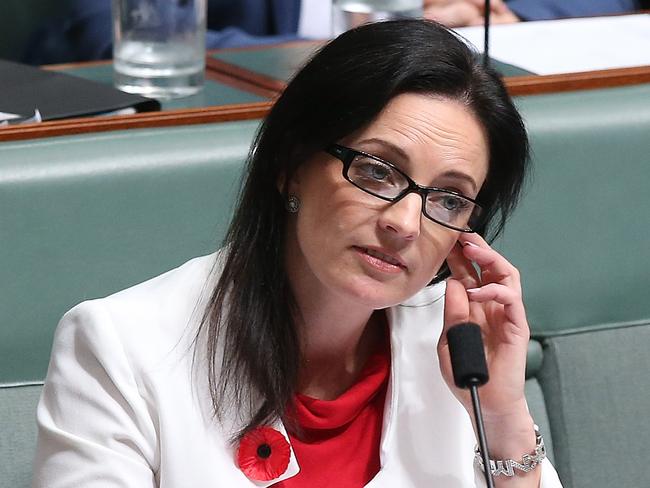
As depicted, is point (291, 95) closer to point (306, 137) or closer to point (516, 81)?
point (306, 137)

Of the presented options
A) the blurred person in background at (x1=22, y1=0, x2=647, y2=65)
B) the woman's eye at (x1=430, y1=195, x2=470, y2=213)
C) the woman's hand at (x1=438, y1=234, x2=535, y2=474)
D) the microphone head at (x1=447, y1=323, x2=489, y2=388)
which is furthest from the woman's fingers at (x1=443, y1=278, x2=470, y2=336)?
the blurred person in background at (x1=22, y1=0, x2=647, y2=65)

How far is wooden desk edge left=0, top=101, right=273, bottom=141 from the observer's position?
1.52 metres

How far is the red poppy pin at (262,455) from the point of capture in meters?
1.33

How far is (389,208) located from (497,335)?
0.25m

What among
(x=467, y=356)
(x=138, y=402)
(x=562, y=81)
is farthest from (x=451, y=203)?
(x=562, y=81)

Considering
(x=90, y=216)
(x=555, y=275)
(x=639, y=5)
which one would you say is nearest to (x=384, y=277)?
(x=90, y=216)

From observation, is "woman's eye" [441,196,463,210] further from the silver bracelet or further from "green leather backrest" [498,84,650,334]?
"green leather backrest" [498,84,650,334]

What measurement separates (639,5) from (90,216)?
6.13 ft

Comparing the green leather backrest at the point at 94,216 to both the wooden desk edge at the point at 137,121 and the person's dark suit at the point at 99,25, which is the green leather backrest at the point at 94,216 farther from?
the person's dark suit at the point at 99,25

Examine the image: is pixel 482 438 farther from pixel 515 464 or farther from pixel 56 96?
pixel 56 96

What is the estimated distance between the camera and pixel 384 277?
127cm

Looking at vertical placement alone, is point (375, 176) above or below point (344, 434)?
above

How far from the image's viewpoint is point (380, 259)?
128 centimetres

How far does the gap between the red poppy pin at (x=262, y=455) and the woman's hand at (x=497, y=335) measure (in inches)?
7.5
